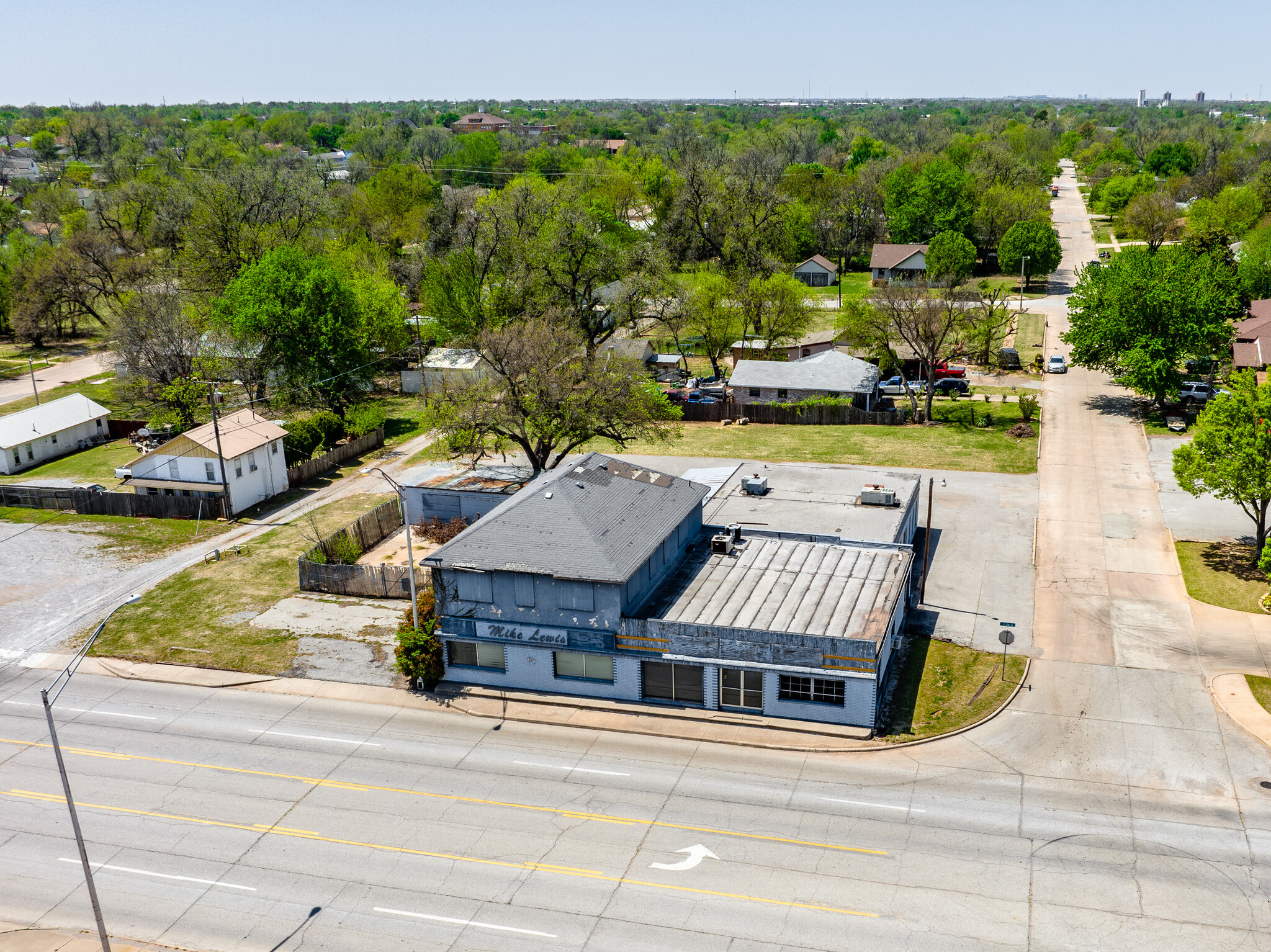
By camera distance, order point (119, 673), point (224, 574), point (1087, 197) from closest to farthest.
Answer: point (119, 673)
point (224, 574)
point (1087, 197)

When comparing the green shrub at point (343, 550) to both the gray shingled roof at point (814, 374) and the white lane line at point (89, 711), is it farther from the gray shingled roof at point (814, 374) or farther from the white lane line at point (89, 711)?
the gray shingled roof at point (814, 374)

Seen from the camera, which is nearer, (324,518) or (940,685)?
(940,685)

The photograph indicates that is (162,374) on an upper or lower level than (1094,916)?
upper

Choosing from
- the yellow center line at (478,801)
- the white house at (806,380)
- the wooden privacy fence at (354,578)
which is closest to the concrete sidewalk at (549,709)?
the yellow center line at (478,801)

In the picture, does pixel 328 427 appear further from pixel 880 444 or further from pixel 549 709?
pixel 549 709

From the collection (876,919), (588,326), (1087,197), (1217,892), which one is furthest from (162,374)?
(1087,197)

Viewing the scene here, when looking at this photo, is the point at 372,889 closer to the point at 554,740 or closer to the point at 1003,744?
the point at 554,740
